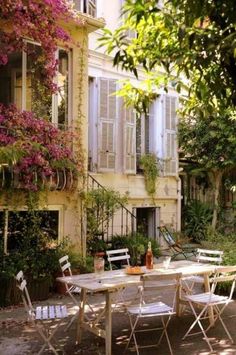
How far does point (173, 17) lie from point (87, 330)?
163 inches

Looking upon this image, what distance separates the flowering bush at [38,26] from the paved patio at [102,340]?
416 centimetres

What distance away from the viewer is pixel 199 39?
3.46 meters

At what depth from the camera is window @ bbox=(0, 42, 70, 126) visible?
9000 mm

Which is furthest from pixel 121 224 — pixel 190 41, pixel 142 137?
pixel 190 41

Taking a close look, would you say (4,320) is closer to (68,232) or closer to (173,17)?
(68,232)

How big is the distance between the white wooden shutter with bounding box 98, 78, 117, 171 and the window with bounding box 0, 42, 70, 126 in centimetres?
275

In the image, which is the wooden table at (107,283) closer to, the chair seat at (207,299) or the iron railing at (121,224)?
the chair seat at (207,299)

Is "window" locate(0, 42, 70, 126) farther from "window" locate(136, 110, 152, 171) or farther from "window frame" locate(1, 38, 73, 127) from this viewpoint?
"window" locate(136, 110, 152, 171)

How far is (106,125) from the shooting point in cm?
1227

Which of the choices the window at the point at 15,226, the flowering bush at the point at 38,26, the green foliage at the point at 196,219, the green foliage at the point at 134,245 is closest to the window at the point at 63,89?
the flowering bush at the point at 38,26

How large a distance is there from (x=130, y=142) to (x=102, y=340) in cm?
734

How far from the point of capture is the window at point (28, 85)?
9000 mm

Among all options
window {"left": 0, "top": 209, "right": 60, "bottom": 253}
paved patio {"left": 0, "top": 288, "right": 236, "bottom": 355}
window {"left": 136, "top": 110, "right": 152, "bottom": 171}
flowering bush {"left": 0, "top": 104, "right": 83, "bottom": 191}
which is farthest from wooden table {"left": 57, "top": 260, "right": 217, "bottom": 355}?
window {"left": 136, "top": 110, "right": 152, "bottom": 171}

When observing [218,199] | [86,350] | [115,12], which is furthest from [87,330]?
[218,199]
